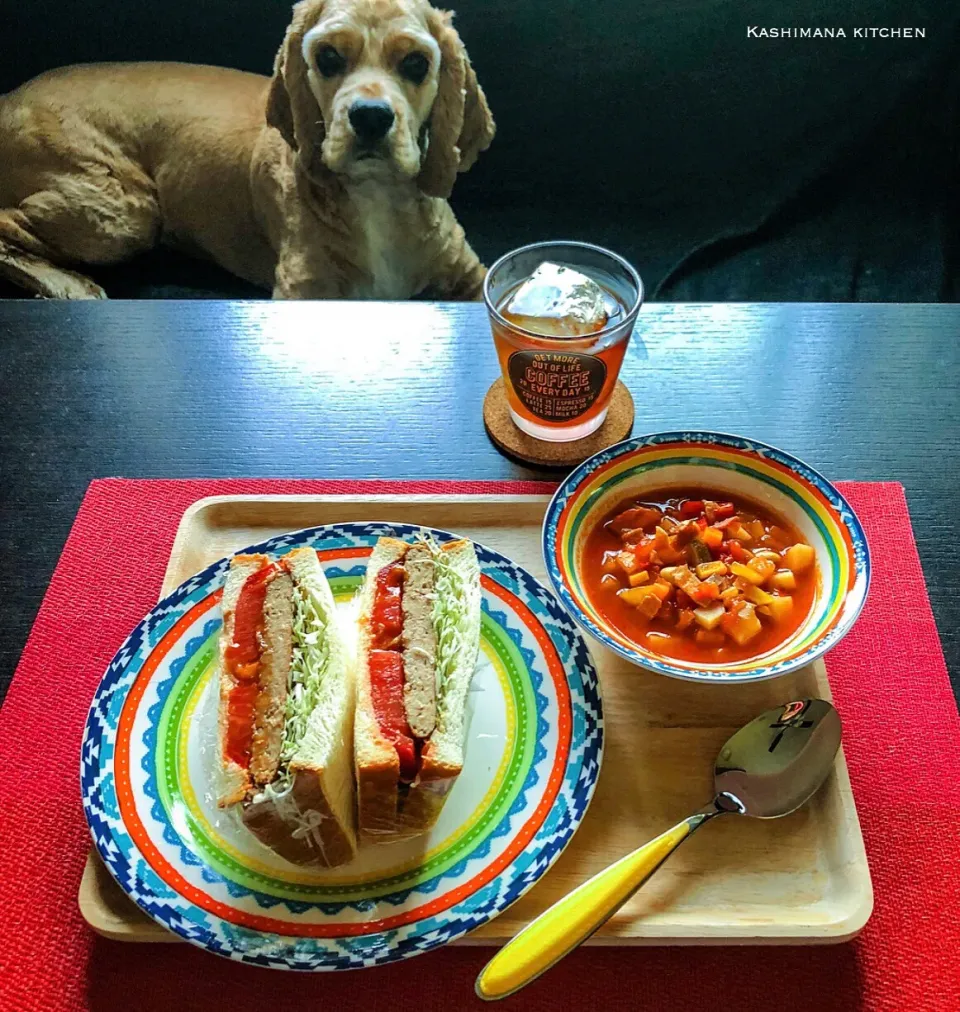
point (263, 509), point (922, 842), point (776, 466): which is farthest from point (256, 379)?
point (922, 842)

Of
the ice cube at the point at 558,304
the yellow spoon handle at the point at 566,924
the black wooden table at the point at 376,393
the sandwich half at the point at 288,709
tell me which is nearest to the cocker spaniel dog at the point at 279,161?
the black wooden table at the point at 376,393

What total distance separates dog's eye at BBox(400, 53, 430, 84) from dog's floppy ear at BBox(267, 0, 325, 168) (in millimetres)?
217

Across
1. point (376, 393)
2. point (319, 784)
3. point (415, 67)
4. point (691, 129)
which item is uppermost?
point (415, 67)

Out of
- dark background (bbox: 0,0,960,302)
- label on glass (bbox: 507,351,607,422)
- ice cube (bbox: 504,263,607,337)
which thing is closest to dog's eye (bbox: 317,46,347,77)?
dark background (bbox: 0,0,960,302)

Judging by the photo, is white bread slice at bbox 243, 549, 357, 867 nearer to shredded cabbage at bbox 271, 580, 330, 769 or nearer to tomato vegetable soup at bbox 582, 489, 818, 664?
shredded cabbage at bbox 271, 580, 330, 769

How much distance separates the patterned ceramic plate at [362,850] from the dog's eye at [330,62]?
4.54ft

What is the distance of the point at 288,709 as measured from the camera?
0.93 metres

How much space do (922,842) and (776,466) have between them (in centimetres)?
46

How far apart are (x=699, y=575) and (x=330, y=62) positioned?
5.00 feet

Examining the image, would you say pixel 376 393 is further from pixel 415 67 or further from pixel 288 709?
pixel 415 67

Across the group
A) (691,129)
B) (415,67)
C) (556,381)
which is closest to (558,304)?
(556,381)

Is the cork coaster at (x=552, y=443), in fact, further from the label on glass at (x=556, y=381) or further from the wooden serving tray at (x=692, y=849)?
the wooden serving tray at (x=692, y=849)

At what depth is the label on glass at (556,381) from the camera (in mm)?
1251

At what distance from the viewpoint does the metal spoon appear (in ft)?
2.60
